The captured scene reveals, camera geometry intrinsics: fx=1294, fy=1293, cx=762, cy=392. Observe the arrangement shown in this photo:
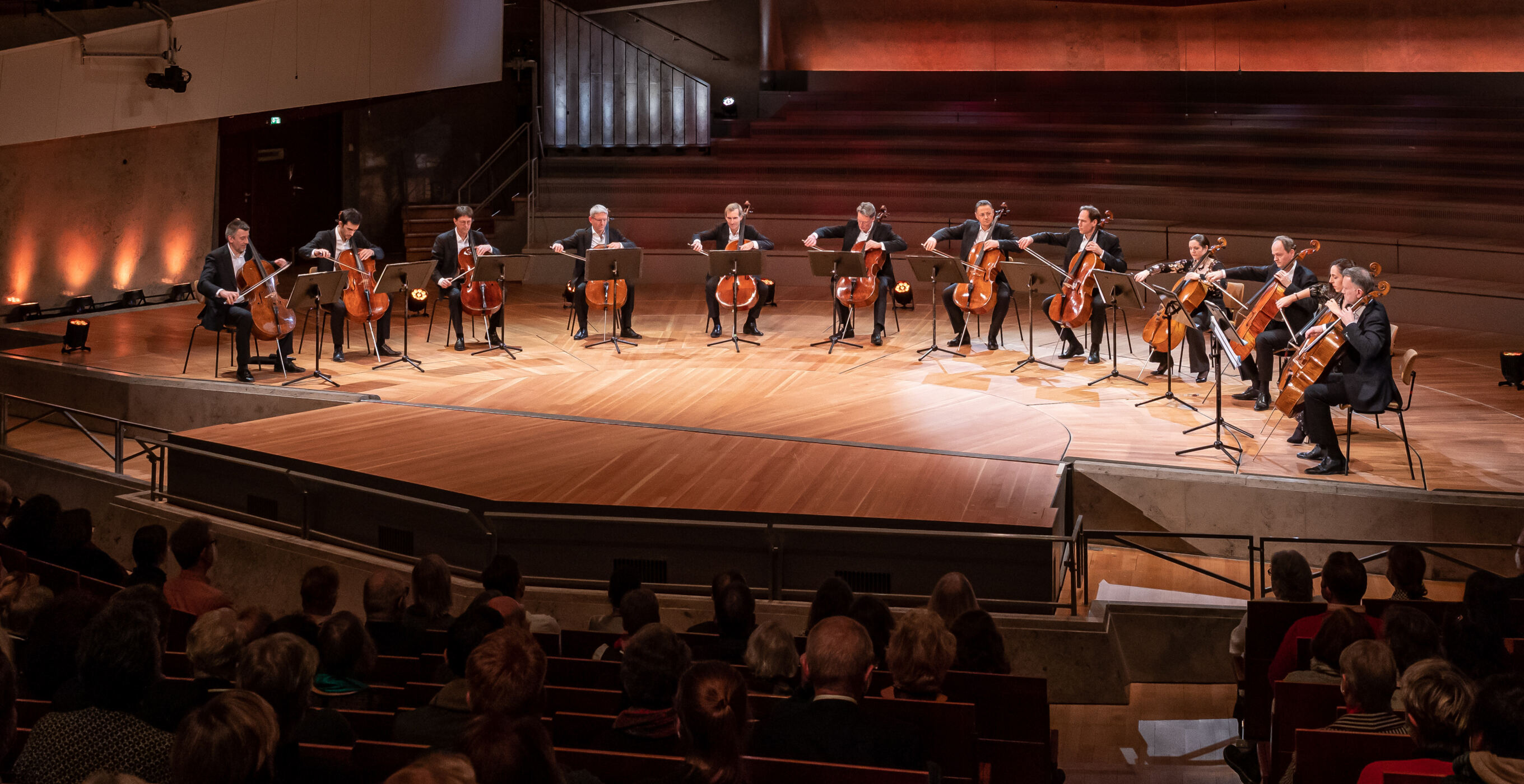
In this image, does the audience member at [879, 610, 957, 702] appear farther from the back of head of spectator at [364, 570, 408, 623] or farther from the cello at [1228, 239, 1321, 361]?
the cello at [1228, 239, 1321, 361]

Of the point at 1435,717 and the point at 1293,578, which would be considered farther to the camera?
the point at 1293,578

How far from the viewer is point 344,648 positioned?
3.21 metres

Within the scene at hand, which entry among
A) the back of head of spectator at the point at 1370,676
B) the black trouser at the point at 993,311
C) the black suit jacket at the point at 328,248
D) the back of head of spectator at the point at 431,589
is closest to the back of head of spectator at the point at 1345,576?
the back of head of spectator at the point at 1370,676

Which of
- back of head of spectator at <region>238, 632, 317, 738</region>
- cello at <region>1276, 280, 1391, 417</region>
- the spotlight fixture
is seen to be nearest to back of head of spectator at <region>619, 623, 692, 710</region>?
back of head of spectator at <region>238, 632, 317, 738</region>

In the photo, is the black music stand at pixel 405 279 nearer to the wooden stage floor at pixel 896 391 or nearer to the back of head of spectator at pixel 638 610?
the wooden stage floor at pixel 896 391

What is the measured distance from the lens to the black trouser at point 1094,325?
28.3ft

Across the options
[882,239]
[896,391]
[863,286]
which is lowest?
[896,391]

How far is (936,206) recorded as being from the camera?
1256cm

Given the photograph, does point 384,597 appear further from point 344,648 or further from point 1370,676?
point 1370,676

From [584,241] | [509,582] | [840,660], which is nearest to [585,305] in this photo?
[584,241]

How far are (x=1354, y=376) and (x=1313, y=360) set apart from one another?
20 centimetres

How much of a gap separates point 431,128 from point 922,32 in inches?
224

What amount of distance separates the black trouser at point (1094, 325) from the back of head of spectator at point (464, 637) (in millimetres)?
5892

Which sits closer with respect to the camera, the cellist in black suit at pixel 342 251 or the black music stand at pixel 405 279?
the black music stand at pixel 405 279
